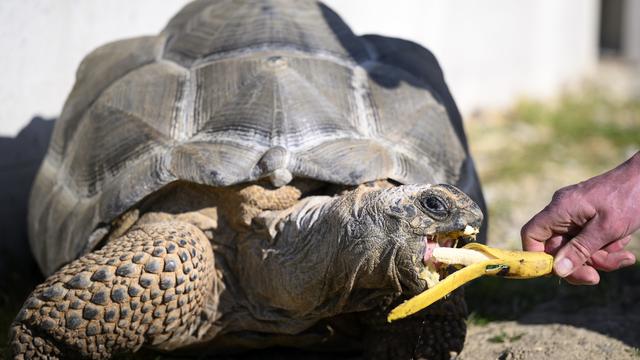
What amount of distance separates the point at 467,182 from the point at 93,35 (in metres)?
2.09

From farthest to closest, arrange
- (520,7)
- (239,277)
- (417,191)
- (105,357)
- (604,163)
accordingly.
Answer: (520,7)
(604,163)
(239,277)
(105,357)
(417,191)

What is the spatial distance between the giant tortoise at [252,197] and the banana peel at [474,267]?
2.1 inches

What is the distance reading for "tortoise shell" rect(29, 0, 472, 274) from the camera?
310 cm

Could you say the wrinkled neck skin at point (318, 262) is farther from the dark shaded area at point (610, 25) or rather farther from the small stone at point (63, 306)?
the dark shaded area at point (610, 25)

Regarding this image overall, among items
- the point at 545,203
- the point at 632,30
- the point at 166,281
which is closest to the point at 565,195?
the point at 166,281

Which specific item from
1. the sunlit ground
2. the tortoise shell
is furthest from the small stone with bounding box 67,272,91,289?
the sunlit ground

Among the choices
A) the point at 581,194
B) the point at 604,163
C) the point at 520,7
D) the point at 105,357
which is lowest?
the point at 604,163

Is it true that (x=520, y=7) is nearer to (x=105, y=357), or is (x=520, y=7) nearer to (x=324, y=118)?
(x=324, y=118)

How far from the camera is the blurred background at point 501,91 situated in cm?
407

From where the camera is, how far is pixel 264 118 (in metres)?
3.17

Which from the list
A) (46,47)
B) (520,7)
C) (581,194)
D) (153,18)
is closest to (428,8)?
(520,7)

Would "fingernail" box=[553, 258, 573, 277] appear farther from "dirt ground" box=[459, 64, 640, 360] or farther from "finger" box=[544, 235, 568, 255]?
"dirt ground" box=[459, 64, 640, 360]

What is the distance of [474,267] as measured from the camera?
253 centimetres

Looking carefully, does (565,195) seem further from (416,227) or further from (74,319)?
(74,319)
